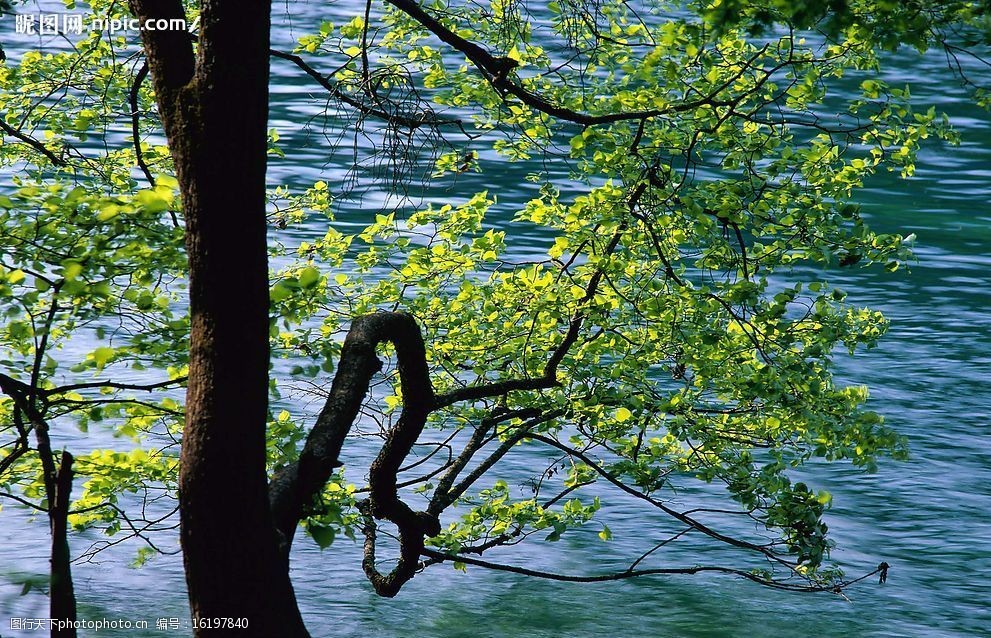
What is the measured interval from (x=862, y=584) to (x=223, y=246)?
12359 millimetres

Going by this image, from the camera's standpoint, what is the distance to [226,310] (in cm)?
530

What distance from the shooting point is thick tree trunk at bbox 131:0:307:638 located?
5.26 m

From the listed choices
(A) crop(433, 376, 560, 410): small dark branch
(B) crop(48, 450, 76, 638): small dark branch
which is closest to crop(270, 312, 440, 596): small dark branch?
(A) crop(433, 376, 560, 410): small dark branch

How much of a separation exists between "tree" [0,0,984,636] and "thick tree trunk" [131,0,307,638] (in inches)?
0.5

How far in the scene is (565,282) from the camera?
8617 millimetres

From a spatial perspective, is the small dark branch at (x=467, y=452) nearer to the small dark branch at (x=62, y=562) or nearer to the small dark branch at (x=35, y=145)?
the small dark branch at (x=35, y=145)

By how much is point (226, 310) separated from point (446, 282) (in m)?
4.06

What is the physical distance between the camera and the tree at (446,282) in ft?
17.6

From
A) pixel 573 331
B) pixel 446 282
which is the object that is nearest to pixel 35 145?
pixel 446 282

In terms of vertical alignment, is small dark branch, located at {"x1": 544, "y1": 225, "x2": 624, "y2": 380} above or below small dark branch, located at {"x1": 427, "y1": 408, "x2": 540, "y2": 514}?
above

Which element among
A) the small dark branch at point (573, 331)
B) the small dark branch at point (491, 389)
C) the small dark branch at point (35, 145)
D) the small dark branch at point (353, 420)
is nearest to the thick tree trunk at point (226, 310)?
the small dark branch at point (353, 420)

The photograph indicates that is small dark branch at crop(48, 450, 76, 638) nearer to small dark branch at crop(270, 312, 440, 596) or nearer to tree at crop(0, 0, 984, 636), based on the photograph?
tree at crop(0, 0, 984, 636)

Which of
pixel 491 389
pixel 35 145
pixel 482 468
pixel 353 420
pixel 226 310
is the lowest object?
pixel 482 468

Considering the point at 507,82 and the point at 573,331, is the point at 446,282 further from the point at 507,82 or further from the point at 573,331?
the point at 507,82
